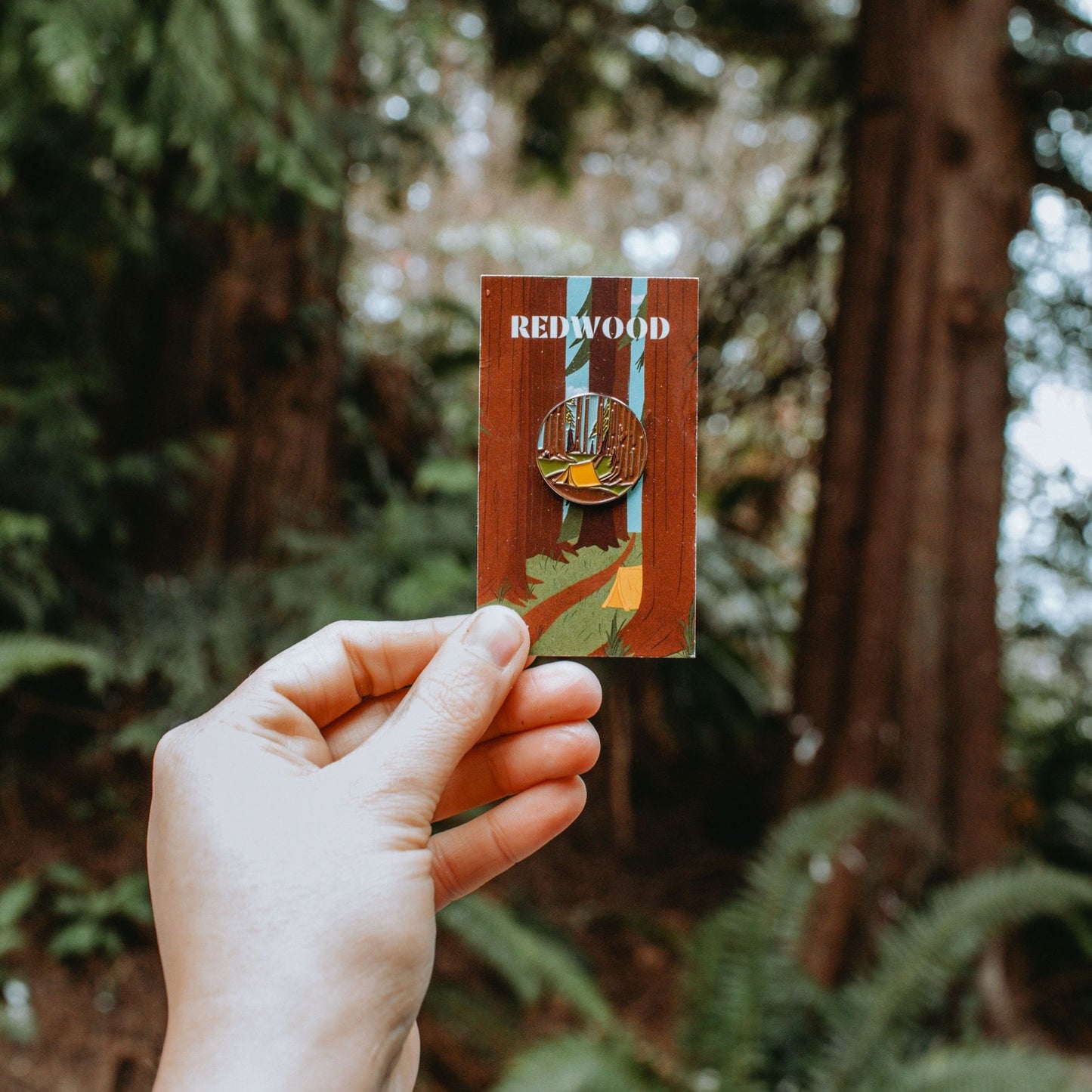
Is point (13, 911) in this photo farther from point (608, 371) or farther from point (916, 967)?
point (916, 967)

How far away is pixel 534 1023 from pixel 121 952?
1.29 meters

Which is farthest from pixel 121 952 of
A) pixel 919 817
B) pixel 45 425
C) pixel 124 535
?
pixel 919 817

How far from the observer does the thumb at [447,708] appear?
36.4 inches

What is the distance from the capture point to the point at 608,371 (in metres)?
1.03

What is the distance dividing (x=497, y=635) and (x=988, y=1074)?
1902mm

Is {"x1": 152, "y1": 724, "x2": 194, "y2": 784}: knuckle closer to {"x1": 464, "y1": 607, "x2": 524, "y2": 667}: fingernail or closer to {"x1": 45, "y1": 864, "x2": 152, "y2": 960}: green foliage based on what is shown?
{"x1": 464, "y1": 607, "x2": 524, "y2": 667}: fingernail

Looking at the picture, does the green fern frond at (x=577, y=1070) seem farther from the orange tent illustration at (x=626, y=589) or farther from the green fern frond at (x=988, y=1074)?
the orange tent illustration at (x=626, y=589)

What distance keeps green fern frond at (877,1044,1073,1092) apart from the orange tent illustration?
1.78 meters

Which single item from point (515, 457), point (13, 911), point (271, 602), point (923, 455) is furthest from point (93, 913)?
point (923, 455)

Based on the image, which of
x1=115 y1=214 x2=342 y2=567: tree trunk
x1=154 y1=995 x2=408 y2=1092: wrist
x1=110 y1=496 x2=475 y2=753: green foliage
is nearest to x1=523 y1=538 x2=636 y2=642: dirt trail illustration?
x1=154 y1=995 x2=408 y2=1092: wrist

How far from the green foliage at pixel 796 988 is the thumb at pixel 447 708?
1.50 meters

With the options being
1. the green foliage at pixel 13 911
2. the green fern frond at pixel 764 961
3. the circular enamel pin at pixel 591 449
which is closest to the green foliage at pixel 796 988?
the green fern frond at pixel 764 961

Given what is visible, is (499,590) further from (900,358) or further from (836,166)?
(836,166)

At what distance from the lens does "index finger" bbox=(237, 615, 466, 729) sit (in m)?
1.04
